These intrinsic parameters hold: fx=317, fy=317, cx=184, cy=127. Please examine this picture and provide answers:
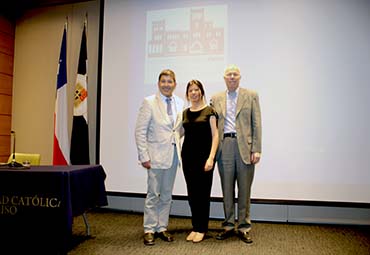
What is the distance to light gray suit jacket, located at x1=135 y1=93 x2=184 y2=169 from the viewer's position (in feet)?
8.73

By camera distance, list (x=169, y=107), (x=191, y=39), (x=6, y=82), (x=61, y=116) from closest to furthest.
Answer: (x=169, y=107), (x=191, y=39), (x=61, y=116), (x=6, y=82)

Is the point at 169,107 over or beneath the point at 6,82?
beneath

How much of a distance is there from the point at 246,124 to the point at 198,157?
51 centimetres

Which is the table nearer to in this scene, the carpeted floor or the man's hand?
the carpeted floor

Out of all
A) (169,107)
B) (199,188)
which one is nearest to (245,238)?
(199,188)

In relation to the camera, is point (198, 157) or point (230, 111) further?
point (230, 111)

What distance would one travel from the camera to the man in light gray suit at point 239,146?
8.96 ft

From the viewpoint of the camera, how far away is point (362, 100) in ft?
11.0

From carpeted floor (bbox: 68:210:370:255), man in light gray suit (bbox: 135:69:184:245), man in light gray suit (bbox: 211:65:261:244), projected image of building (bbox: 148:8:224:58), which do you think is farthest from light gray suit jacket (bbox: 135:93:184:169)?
projected image of building (bbox: 148:8:224:58)

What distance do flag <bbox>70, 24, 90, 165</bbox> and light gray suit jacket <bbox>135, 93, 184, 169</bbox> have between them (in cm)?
163

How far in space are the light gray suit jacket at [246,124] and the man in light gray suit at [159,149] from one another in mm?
432

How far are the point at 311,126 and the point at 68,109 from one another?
313 cm

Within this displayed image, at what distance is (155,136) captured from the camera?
2.70 m

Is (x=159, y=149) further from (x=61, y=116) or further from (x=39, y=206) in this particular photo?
(x=61, y=116)
